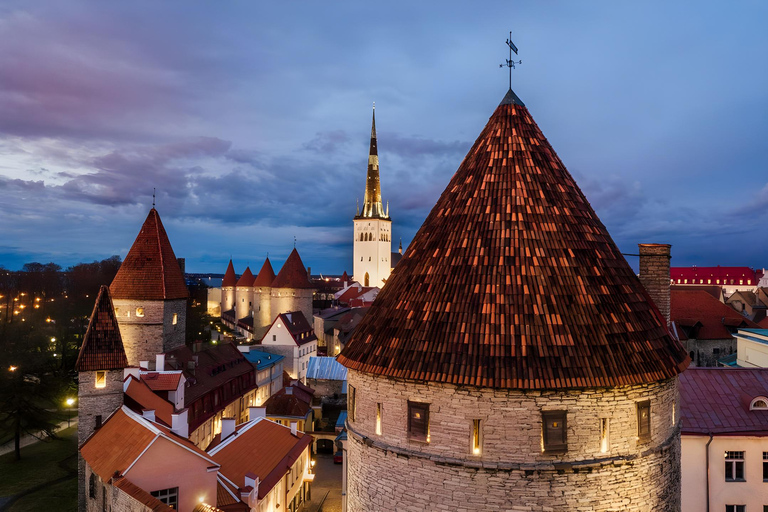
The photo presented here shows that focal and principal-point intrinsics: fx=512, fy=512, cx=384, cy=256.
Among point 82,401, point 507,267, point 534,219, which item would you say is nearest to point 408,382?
point 507,267

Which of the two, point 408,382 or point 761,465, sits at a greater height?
point 408,382

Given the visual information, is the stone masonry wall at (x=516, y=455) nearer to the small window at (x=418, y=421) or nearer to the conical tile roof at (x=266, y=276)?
the small window at (x=418, y=421)

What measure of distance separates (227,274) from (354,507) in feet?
253

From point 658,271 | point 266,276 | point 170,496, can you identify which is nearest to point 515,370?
point 658,271

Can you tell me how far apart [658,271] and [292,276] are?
46112 millimetres

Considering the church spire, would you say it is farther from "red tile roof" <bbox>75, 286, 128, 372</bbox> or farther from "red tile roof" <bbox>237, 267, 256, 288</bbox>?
"red tile roof" <bbox>75, 286, 128, 372</bbox>

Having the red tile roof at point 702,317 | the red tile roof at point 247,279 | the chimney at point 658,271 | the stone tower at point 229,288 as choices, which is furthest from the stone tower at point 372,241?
the chimney at point 658,271

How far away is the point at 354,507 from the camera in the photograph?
10.4 meters

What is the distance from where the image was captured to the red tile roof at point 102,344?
20828 millimetres

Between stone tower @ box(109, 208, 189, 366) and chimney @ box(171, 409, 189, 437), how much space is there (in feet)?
30.8

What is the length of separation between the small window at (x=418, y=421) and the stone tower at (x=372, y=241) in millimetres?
110979

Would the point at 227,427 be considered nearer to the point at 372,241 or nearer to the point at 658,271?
the point at 658,271

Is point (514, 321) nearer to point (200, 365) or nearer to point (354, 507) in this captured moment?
point (354, 507)

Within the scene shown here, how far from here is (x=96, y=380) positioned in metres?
20.9
